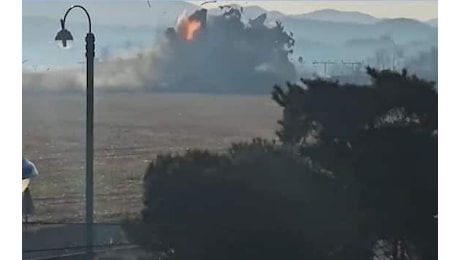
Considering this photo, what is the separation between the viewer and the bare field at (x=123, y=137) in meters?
2.36

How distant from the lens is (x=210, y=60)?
7.86 ft

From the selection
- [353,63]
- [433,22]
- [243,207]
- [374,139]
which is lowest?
[243,207]

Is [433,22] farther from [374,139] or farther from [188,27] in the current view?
[188,27]

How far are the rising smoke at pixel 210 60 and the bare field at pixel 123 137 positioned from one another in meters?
0.04

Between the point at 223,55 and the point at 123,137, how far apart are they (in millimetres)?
360

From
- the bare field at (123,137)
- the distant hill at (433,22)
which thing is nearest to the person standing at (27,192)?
the bare field at (123,137)

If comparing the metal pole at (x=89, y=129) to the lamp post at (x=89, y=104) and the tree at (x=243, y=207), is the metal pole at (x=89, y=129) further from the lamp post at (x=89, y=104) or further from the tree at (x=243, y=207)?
the tree at (x=243, y=207)

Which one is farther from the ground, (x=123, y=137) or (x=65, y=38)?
(x=65, y=38)

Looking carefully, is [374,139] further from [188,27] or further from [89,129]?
[89,129]

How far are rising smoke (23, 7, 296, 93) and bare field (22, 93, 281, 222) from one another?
0.04 m

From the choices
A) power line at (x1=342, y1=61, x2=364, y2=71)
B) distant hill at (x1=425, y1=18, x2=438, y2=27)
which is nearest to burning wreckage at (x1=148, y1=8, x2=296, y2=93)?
power line at (x1=342, y1=61, x2=364, y2=71)

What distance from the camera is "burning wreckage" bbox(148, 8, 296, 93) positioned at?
93.7 inches

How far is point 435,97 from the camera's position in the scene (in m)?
2.41

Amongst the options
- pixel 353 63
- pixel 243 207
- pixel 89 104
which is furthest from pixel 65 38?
pixel 353 63
